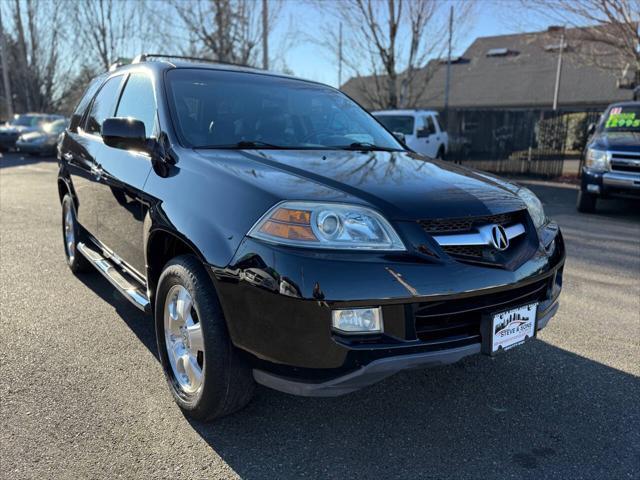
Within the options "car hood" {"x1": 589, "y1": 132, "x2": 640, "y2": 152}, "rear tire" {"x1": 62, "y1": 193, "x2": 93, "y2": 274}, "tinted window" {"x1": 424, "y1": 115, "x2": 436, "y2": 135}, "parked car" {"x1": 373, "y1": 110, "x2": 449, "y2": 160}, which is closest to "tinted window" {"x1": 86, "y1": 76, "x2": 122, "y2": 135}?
"rear tire" {"x1": 62, "y1": 193, "x2": 93, "y2": 274}

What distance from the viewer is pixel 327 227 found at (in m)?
2.08

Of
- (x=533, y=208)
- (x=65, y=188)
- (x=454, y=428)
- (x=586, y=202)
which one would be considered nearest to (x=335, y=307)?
(x=454, y=428)

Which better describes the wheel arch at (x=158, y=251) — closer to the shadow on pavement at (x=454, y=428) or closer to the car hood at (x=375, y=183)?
the car hood at (x=375, y=183)

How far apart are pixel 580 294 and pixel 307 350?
348 cm

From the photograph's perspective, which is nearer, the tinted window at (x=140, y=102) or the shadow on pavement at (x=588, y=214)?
the tinted window at (x=140, y=102)

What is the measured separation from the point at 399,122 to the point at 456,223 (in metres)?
11.3

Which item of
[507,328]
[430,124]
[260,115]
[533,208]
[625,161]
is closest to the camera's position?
[507,328]

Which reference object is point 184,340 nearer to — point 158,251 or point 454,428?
point 158,251

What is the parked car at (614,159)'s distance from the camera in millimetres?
7879

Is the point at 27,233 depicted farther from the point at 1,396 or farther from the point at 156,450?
the point at 156,450

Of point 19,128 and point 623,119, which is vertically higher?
point 623,119

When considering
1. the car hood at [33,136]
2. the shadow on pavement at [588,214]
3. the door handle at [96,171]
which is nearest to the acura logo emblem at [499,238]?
the door handle at [96,171]

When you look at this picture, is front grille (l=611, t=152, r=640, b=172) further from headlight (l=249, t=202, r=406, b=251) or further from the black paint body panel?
headlight (l=249, t=202, r=406, b=251)

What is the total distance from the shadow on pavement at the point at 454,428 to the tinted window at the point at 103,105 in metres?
2.16
